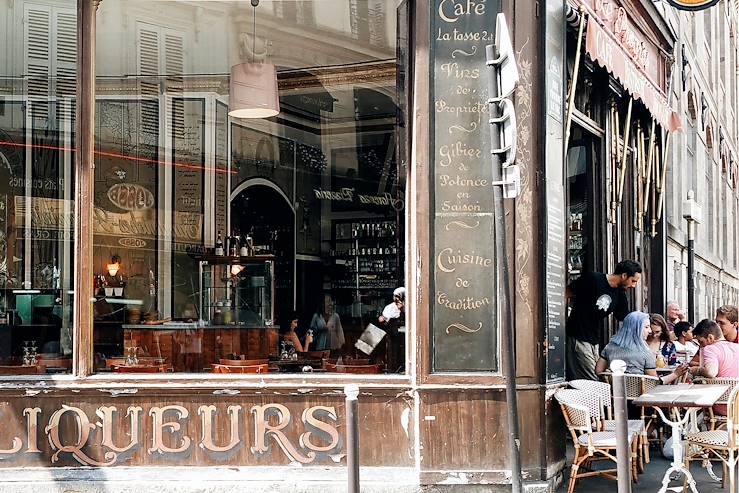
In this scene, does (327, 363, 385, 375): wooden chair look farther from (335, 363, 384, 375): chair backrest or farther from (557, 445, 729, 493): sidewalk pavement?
(557, 445, 729, 493): sidewalk pavement

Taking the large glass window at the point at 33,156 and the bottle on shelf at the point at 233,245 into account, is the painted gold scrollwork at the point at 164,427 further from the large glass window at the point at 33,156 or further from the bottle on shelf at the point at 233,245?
the bottle on shelf at the point at 233,245

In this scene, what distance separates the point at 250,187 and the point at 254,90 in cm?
332

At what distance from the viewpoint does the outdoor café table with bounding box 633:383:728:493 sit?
7.32 m

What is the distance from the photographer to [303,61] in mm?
13195

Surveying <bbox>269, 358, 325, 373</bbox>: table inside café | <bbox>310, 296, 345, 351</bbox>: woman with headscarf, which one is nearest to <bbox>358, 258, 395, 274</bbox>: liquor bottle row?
<bbox>310, 296, 345, 351</bbox>: woman with headscarf

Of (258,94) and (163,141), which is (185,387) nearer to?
(258,94)

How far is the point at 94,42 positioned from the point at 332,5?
118 inches

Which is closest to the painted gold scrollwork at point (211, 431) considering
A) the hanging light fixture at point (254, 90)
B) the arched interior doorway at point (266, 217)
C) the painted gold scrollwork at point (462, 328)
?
the painted gold scrollwork at point (462, 328)

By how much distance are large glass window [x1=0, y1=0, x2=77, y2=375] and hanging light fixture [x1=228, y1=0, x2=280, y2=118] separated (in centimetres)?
216

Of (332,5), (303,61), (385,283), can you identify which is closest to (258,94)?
(303,61)

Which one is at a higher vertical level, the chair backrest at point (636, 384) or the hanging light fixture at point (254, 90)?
the hanging light fixture at point (254, 90)

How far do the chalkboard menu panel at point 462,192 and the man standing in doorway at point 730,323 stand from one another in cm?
361

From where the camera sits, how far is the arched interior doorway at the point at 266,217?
609 inches

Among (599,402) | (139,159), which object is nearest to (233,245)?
(139,159)
